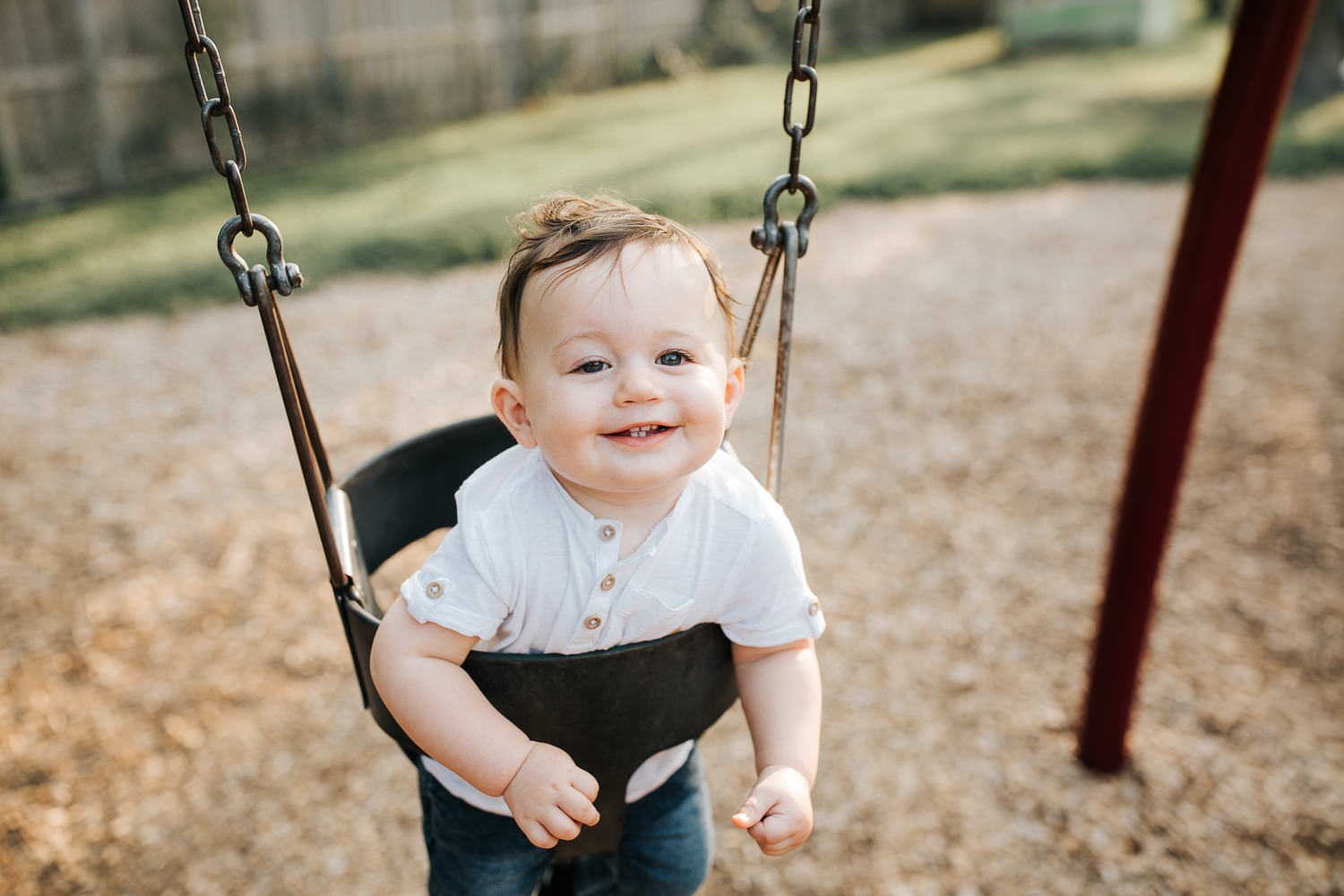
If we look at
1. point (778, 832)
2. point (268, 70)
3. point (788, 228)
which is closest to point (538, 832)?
point (778, 832)

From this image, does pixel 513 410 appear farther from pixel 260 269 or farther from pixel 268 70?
pixel 268 70

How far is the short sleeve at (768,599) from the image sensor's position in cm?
121

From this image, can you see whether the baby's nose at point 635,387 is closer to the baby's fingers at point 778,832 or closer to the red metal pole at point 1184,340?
the baby's fingers at point 778,832

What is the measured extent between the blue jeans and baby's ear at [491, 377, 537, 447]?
1.76ft

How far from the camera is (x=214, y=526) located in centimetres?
339

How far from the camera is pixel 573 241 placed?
1132 mm

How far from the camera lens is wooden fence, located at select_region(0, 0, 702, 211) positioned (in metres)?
6.80

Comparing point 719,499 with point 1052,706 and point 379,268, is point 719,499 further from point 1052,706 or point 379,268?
point 379,268

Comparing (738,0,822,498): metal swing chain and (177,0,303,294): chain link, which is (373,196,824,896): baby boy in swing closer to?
(738,0,822,498): metal swing chain

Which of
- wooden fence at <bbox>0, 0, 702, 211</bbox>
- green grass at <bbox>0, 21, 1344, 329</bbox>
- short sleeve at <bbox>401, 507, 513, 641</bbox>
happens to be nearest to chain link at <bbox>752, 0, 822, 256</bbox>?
short sleeve at <bbox>401, 507, 513, 641</bbox>

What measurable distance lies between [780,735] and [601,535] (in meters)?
0.31

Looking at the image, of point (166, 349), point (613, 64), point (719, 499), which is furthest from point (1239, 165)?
point (613, 64)

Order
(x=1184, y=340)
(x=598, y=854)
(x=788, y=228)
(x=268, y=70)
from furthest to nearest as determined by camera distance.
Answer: (x=268, y=70), (x=1184, y=340), (x=598, y=854), (x=788, y=228)

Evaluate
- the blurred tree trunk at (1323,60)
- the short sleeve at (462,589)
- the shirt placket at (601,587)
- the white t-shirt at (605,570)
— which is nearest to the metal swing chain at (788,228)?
the white t-shirt at (605,570)
